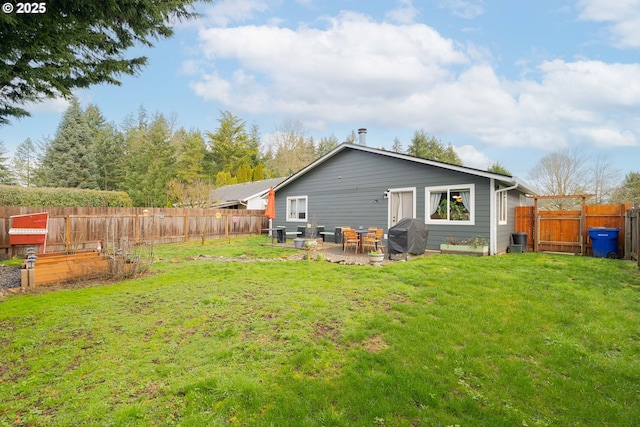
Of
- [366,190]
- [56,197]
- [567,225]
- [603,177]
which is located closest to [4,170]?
[56,197]

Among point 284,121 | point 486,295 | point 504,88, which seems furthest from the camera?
point 284,121

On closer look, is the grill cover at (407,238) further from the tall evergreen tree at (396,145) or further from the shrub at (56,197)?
the tall evergreen tree at (396,145)

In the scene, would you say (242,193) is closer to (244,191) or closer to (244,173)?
(244,191)

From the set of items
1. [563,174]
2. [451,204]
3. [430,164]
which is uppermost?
[563,174]

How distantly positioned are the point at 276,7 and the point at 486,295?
9.97 meters

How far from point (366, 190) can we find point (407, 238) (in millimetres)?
4210

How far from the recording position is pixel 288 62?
1541 cm

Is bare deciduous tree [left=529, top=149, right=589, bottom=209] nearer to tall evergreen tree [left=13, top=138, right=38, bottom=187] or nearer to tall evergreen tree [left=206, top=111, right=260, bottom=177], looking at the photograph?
tall evergreen tree [left=206, top=111, right=260, bottom=177]

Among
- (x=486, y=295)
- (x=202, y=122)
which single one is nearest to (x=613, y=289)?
(x=486, y=295)

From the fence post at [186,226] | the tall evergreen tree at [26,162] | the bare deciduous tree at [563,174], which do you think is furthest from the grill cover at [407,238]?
the tall evergreen tree at [26,162]

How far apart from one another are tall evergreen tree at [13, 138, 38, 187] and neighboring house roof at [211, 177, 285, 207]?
64.1 feet

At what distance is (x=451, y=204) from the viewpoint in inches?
418

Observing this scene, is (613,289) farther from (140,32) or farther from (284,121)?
(284,121)

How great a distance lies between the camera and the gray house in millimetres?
9969
